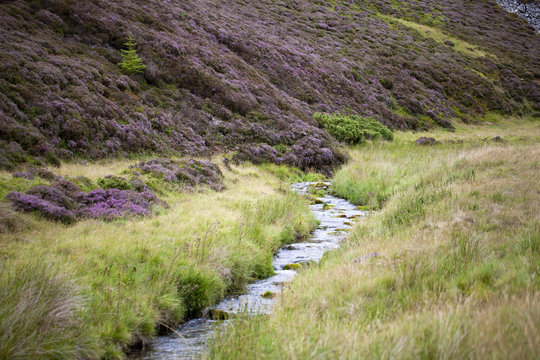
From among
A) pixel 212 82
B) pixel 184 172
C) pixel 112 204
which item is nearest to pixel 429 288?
pixel 112 204

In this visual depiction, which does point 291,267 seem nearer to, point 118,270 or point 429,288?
point 118,270

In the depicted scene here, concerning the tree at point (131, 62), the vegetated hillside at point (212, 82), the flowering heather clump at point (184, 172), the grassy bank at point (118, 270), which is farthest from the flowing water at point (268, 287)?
the tree at point (131, 62)

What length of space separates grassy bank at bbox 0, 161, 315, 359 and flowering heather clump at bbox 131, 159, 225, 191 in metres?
1.73

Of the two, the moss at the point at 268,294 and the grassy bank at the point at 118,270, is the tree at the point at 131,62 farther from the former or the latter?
the moss at the point at 268,294

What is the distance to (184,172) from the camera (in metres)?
13.4

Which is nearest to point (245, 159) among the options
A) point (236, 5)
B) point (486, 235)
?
point (486, 235)

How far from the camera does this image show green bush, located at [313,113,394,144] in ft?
85.8

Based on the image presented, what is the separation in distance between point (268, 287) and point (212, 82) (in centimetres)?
1776

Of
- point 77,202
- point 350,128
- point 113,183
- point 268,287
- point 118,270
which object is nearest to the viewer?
point 118,270

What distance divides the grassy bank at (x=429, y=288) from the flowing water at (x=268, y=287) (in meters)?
0.77

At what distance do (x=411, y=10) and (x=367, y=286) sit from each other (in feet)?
254

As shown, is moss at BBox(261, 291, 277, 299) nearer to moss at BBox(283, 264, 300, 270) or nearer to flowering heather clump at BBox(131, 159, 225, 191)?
moss at BBox(283, 264, 300, 270)

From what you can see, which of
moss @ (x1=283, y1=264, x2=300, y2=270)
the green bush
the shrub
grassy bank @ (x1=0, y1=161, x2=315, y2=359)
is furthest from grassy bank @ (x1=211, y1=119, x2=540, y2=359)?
the green bush

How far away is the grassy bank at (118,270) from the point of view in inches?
157
